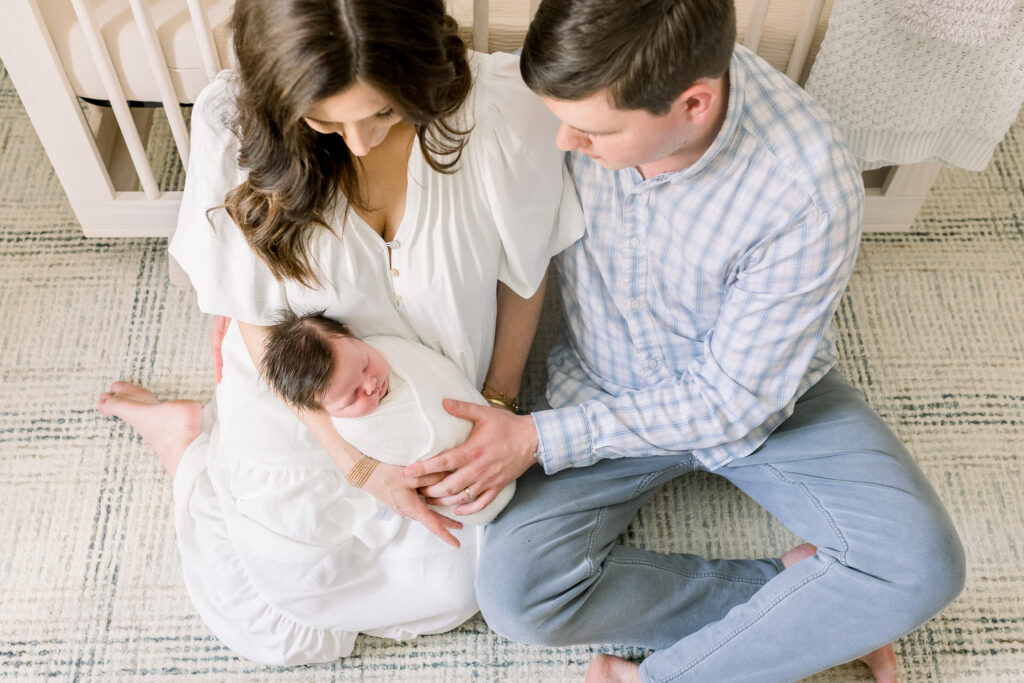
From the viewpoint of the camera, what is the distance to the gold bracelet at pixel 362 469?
50.6 inches

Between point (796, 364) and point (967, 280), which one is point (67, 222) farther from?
point (967, 280)

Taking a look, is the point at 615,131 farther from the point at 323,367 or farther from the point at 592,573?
the point at 592,573

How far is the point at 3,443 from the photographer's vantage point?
160 centimetres

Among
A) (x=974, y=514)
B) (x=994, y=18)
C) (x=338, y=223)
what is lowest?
(x=974, y=514)

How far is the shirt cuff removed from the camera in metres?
1.29

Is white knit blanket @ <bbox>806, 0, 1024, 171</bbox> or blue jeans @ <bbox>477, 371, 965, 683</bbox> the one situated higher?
white knit blanket @ <bbox>806, 0, 1024, 171</bbox>

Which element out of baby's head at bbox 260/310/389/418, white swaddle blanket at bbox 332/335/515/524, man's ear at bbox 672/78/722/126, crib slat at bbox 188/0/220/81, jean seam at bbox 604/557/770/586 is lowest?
jean seam at bbox 604/557/770/586

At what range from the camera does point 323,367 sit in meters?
1.15

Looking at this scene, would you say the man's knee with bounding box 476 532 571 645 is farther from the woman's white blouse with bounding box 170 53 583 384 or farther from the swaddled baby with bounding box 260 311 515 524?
the woman's white blouse with bounding box 170 53 583 384

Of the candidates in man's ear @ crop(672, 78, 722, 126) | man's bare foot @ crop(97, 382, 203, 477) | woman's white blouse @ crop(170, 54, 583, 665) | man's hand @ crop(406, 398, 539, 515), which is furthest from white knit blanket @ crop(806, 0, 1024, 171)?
man's bare foot @ crop(97, 382, 203, 477)

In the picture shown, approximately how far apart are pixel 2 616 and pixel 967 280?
1.82 m

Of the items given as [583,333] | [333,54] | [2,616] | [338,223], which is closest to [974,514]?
[583,333]

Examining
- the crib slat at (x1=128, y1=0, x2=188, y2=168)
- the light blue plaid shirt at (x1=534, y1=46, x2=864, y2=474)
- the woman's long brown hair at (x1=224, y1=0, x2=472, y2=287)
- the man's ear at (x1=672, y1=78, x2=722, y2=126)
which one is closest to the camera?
the woman's long brown hair at (x1=224, y1=0, x2=472, y2=287)

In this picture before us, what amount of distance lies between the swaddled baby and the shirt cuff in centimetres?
10
